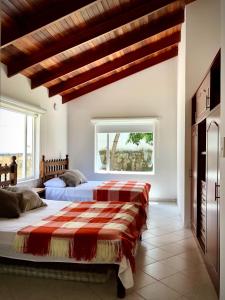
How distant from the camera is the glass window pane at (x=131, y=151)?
6.71 meters

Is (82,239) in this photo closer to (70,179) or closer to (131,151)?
(70,179)

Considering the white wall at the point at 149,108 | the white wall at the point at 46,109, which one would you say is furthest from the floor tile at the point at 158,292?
the white wall at the point at 149,108

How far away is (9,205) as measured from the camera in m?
3.08

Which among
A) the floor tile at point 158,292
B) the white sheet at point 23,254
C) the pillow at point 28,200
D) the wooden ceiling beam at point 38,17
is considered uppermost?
the wooden ceiling beam at point 38,17

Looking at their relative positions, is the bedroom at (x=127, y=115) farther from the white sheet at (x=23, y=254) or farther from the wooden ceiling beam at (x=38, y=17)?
the white sheet at (x=23, y=254)

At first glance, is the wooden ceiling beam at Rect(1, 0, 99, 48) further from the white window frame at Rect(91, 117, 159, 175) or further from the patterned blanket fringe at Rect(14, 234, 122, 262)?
the white window frame at Rect(91, 117, 159, 175)

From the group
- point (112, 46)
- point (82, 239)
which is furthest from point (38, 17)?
point (82, 239)

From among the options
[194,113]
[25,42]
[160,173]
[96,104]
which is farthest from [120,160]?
[25,42]

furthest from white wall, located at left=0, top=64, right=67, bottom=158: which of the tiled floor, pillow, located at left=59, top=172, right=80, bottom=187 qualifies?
the tiled floor

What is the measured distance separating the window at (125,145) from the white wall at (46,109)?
90cm

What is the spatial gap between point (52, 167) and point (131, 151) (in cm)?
205

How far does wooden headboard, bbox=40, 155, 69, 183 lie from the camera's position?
5.40 m

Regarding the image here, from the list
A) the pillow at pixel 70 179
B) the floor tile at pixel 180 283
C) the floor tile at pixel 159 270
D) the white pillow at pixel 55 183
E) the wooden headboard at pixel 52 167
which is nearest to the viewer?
the floor tile at pixel 180 283

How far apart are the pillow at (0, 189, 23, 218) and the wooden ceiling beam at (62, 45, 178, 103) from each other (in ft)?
12.7
